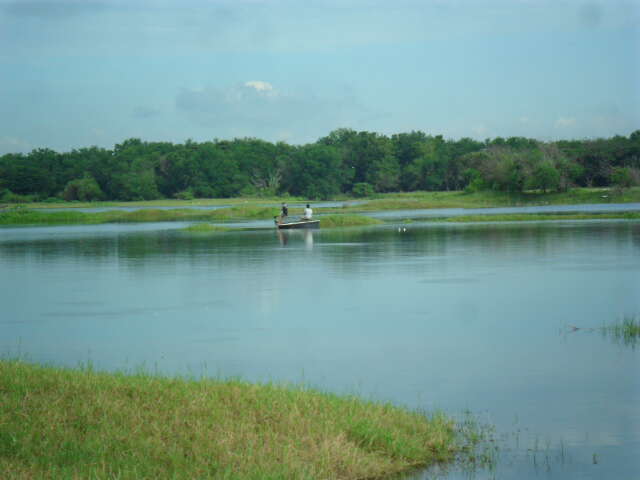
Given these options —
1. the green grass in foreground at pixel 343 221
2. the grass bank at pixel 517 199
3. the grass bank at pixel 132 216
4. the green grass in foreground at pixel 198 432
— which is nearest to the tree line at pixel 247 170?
the grass bank at pixel 517 199

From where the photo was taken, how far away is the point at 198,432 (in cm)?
884

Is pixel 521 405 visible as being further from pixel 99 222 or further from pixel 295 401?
pixel 99 222

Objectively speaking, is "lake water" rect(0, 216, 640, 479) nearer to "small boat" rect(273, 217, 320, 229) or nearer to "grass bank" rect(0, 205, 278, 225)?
"small boat" rect(273, 217, 320, 229)

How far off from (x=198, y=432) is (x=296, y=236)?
4160 centimetres

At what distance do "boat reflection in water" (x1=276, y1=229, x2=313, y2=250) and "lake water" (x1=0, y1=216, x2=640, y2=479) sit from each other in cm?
713

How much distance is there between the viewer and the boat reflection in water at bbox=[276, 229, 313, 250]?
4406cm

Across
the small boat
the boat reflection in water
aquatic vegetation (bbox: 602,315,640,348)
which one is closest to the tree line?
the small boat

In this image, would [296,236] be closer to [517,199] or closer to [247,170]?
[517,199]

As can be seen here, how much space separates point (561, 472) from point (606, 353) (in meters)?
6.23

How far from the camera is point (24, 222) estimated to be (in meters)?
88.2

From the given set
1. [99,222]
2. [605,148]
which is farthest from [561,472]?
[605,148]

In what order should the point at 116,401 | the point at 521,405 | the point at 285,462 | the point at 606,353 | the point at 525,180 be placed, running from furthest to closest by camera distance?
1. the point at 525,180
2. the point at 606,353
3. the point at 521,405
4. the point at 116,401
5. the point at 285,462

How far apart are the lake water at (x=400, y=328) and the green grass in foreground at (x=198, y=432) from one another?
87 centimetres

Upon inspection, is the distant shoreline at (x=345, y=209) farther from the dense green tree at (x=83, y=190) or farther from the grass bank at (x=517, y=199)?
the dense green tree at (x=83, y=190)
